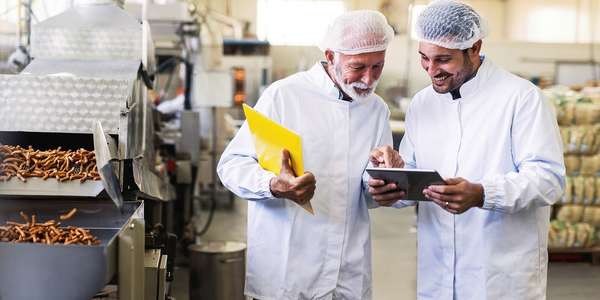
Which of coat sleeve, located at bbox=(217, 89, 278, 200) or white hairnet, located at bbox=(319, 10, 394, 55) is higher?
white hairnet, located at bbox=(319, 10, 394, 55)

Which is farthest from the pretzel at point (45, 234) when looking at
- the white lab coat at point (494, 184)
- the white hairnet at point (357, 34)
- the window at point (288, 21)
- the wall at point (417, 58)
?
the window at point (288, 21)

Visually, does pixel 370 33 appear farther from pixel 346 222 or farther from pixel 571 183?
pixel 571 183

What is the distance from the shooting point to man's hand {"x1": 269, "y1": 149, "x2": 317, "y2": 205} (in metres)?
1.69

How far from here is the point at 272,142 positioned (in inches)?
69.2

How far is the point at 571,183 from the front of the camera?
5.00m

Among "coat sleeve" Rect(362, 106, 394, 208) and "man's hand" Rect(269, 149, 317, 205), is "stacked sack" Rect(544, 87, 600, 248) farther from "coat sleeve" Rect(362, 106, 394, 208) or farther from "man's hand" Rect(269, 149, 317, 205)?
"man's hand" Rect(269, 149, 317, 205)

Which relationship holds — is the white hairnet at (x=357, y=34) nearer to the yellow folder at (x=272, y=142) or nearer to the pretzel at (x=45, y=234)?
the yellow folder at (x=272, y=142)

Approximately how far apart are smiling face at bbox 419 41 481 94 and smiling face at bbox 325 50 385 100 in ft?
0.44

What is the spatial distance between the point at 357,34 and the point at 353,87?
148 millimetres

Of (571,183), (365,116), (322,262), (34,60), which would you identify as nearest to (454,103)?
(365,116)

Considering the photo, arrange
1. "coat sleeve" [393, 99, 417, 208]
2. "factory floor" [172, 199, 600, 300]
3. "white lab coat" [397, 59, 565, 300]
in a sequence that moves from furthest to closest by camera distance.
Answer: "factory floor" [172, 199, 600, 300] → "coat sleeve" [393, 99, 417, 208] → "white lab coat" [397, 59, 565, 300]

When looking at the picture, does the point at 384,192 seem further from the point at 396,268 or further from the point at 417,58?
the point at 417,58

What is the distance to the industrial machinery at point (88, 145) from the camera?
1507 millimetres

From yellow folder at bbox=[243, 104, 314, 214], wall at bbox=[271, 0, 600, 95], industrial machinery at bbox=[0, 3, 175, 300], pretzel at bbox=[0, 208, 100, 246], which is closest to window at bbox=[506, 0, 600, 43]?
wall at bbox=[271, 0, 600, 95]
